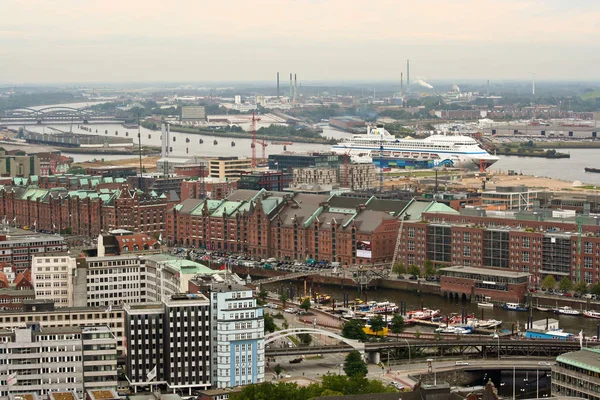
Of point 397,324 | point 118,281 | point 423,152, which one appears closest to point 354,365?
point 397,324

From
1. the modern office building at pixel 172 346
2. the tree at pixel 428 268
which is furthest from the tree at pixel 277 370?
the tree at pixel 428 268

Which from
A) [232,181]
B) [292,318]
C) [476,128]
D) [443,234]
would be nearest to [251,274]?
[443,234]

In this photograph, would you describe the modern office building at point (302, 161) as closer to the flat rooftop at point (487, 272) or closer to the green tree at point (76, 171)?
the green tree at point (76, 171)

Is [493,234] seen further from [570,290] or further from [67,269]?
[67,269]

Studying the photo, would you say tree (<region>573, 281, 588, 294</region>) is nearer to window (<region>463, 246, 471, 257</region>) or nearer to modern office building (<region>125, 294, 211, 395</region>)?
window (<region>463, 246, 471, 257</region>)

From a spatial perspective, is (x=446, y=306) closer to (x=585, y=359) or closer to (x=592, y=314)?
(x=592, y=314)

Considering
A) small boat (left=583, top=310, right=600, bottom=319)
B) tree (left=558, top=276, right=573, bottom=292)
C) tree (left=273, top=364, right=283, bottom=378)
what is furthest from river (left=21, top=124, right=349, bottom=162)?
tree (left=273, top=364, right=283, bottom=378)
